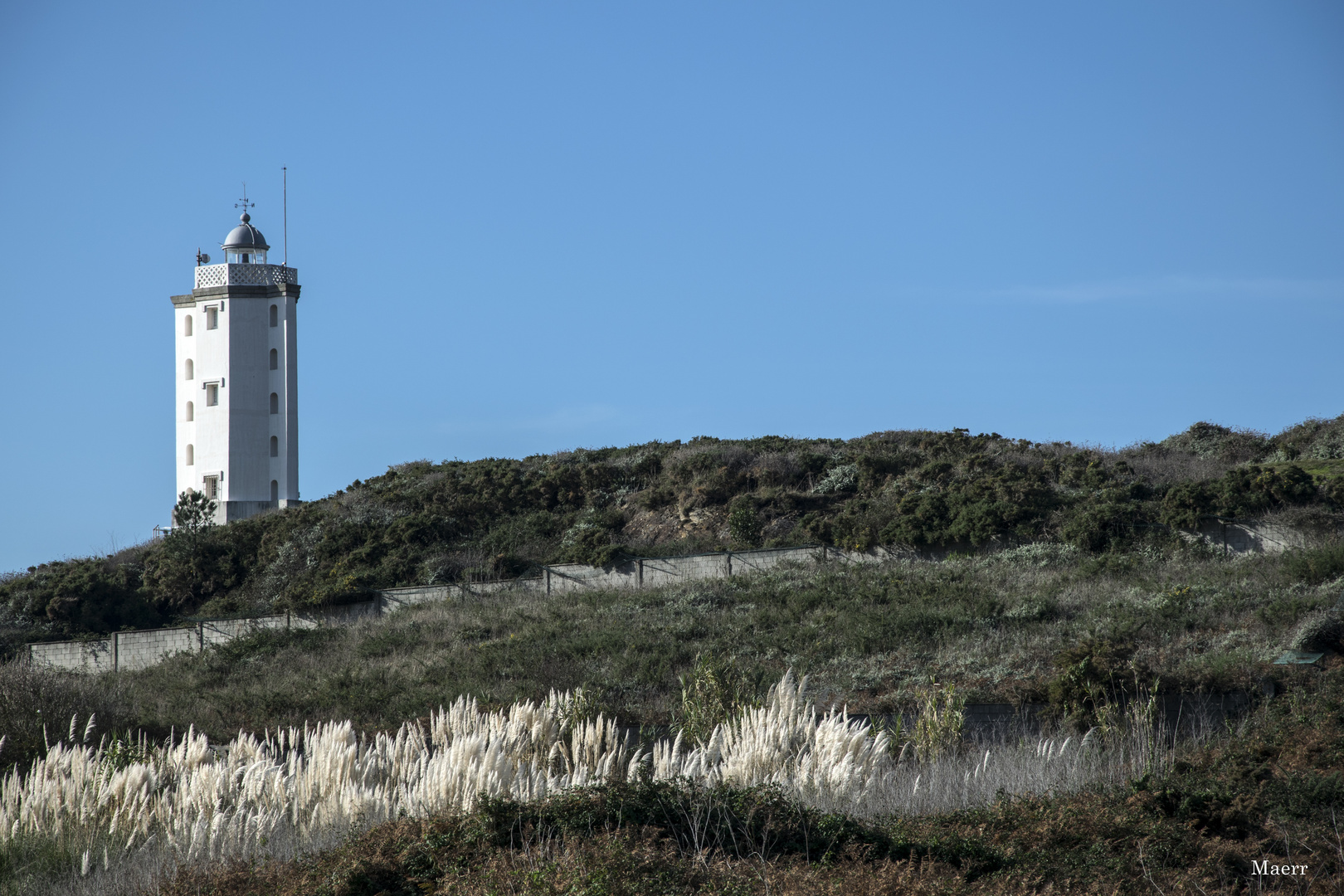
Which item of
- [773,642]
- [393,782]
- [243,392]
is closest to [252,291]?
[243,392]

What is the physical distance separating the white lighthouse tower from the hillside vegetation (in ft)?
31.6

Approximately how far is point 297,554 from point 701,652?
17.1 m

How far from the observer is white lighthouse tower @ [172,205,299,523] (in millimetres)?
44562

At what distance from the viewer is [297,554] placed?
31.0 meters

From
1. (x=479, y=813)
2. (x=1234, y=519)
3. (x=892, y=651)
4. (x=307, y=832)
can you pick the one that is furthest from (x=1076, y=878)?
(x=1234, y=519)

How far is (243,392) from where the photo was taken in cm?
4488

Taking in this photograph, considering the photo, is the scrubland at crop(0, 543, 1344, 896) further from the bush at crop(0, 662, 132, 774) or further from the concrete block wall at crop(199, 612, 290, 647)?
the concrete block wall at crop(199, 612, 290, 647)

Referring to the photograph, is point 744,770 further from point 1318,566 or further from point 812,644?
point 1318,566

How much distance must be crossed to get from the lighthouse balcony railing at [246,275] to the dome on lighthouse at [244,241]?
1533 millimetres

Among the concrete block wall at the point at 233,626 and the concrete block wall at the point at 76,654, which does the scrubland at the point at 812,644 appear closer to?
the concrete block wall at the point at 233,626

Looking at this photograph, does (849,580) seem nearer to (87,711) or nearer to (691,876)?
(87,711)

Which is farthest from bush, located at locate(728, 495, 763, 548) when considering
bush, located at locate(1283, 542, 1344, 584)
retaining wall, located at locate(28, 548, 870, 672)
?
bush, located at locate(1283, 542, 1344, 584)

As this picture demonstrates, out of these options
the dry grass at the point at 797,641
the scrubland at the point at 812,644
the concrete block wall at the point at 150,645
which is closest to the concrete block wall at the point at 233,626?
the concrete block wall at the point at 150,645

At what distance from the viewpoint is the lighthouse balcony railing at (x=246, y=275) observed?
149ft
